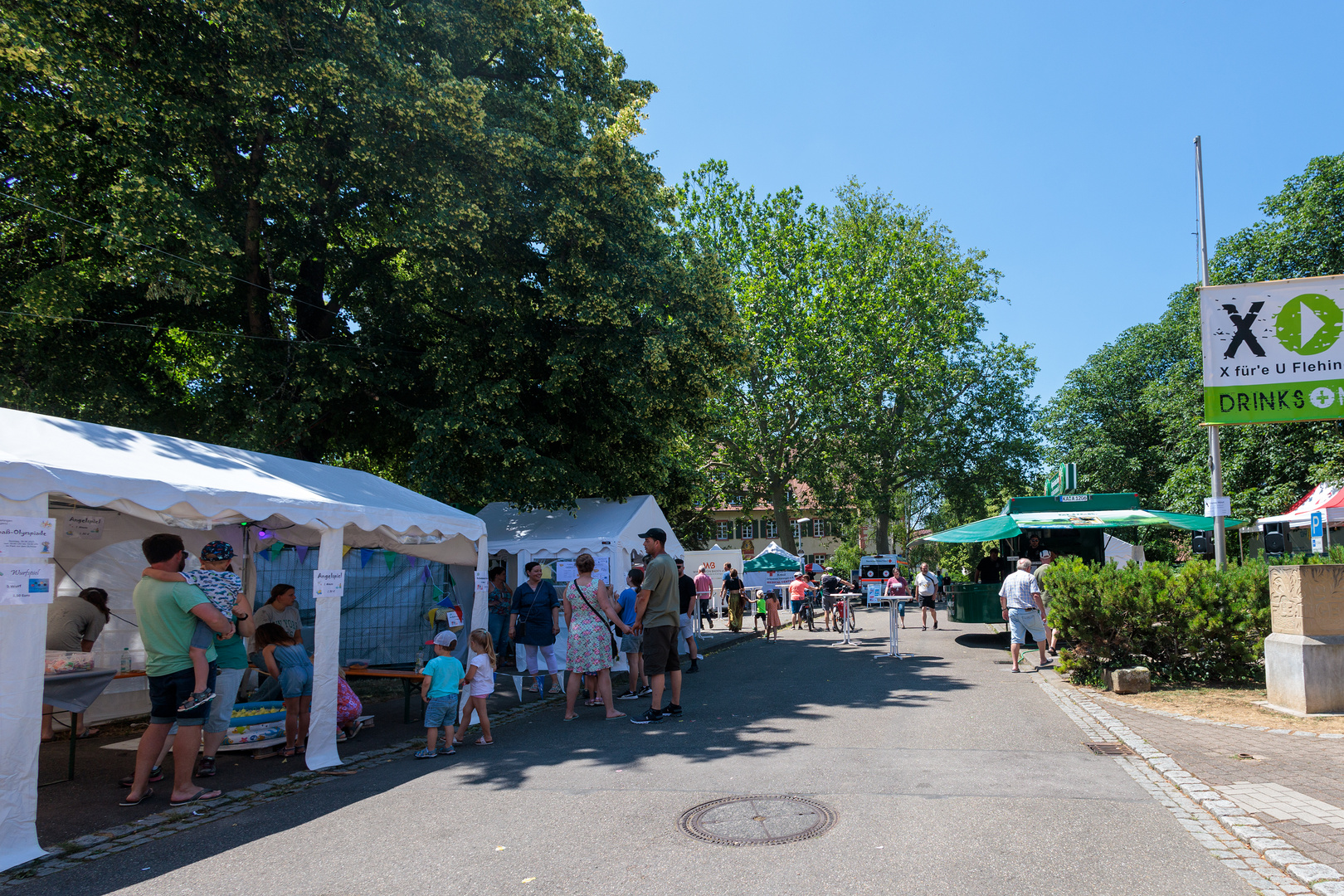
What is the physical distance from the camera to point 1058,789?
5875mm

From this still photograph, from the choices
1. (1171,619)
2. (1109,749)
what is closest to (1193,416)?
(1171,619)

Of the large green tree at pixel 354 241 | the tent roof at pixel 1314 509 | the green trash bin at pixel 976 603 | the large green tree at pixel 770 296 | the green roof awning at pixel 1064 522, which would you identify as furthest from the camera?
the large green tree at pixel 770 296

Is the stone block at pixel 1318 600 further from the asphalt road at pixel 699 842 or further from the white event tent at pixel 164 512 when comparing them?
the white event tent at pixel 164 512

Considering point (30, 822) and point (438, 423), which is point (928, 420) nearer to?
point (438, 423)

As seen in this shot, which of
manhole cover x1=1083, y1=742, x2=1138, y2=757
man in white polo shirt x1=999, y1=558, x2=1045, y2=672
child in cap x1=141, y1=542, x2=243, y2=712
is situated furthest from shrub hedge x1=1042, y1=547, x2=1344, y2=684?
child in cap x1=141, y1=542, x2=243, y2=712

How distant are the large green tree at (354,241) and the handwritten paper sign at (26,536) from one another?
6954mm

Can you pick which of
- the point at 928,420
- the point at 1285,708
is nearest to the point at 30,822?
the point at 1285,708

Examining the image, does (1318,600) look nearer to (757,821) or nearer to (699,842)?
(757,821)

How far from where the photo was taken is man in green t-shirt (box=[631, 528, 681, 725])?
9.02 metres

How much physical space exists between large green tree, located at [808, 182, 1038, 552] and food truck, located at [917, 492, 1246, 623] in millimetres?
15040

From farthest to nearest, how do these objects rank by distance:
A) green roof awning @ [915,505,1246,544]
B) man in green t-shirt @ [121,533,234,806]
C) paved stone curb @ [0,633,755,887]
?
1. green roof awning @ [915,505,1246,544]
2. man in green t-shirt @ [121,533,234,806]
3. paved stone curb @ [0,633,755,887]

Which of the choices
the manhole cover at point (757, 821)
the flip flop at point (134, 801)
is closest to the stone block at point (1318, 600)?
the manhole cover at point (757, 821)

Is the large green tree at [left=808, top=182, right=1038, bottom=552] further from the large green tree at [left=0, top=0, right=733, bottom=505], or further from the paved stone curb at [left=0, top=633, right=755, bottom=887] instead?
the paved stone curb at [left=0, top=633, right=755, bottom=887]

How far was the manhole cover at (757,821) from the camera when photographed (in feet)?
16.4
